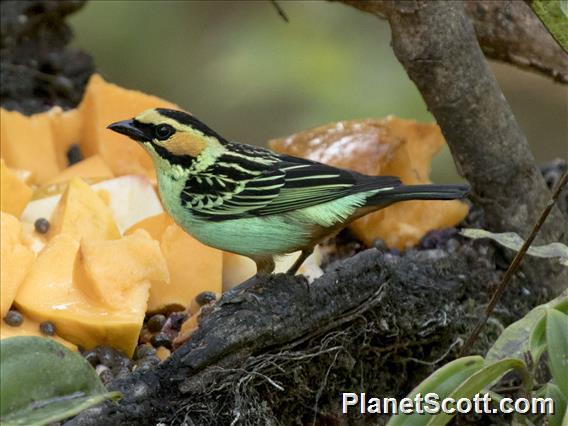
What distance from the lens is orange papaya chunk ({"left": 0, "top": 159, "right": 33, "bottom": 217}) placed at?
5012 mm

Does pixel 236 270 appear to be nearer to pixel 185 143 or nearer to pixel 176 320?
pixel 176 320

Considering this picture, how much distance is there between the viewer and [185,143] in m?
4.38

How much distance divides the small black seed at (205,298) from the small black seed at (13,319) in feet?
2.26

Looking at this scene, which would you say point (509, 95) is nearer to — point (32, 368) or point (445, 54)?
point (445, 54)

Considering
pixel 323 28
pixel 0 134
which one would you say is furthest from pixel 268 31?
pixel 0 134

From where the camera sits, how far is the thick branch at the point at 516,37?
5.36m

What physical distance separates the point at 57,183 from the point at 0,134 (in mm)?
528

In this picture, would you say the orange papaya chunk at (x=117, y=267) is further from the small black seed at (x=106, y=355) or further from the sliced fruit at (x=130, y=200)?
the sliced fruit at (x=130, y=200)

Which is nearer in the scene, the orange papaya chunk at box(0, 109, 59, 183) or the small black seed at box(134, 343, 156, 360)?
the small black seed at box(134, 343, 156, 360)

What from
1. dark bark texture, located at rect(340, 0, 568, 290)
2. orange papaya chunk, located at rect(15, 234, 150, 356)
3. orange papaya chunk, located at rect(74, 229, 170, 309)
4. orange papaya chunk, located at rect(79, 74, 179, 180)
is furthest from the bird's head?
orange papaya chunk, located at rect(79, 74, 179, 180)

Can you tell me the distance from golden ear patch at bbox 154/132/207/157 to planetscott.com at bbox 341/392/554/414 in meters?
1.03

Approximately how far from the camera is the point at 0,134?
572 centimetres

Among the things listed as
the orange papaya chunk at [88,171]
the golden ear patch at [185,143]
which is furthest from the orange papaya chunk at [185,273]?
the orange papaya chunk at [88,171]

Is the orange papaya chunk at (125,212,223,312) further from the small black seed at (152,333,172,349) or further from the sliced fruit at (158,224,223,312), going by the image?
the small black seed at (152,333,172,349)
